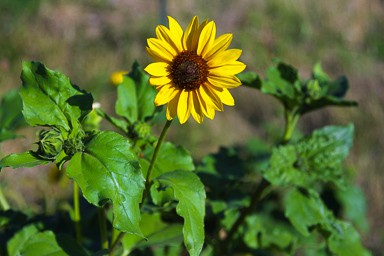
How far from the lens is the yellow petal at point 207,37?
3.56 feet

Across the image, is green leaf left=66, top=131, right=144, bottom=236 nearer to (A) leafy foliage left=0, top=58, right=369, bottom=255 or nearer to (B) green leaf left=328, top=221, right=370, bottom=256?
(A) leafy foliage left=0, top=58, right=369, bottom=255

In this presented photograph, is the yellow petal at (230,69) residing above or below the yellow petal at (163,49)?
below

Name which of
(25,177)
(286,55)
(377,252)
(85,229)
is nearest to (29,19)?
(25,177)

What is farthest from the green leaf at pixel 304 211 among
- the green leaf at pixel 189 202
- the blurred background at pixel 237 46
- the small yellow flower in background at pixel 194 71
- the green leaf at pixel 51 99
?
the blurred background at pixel 237 46

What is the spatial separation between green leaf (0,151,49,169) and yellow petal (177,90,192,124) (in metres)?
0.28

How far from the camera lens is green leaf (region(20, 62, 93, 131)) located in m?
1.18

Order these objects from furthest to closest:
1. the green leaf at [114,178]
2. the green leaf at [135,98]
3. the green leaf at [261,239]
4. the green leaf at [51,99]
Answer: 1. the green leaf at [261,239]
2. the green leaf at [135,98]
3. the green leaf at [51,99]
4. the green leaf at [114,178]

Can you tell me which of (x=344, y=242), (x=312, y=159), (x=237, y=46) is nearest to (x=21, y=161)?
(x=312, y=159)

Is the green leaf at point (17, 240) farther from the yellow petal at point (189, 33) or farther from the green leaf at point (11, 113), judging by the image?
the yellow petal at point (189, 33)

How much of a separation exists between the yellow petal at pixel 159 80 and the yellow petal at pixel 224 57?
0.29 ft

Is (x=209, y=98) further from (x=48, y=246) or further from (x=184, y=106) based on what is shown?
(x=48, y=246)

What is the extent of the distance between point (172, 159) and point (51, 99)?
0.30 meters

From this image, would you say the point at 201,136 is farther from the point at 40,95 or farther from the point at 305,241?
the point at 40,95

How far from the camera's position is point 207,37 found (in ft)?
3.57
